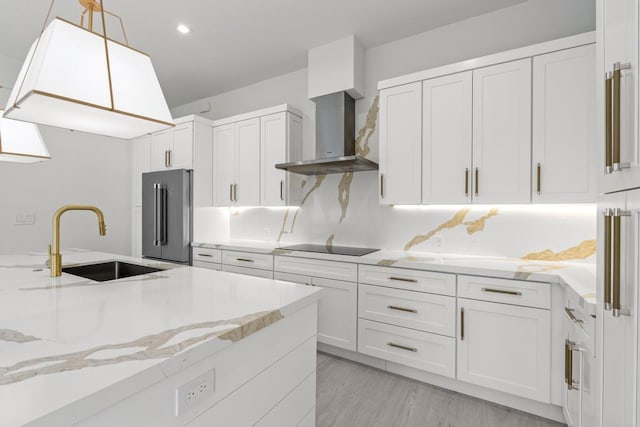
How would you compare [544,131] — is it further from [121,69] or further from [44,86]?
[44,86]

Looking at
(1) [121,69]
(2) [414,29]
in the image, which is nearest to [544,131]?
(2) [414,29]

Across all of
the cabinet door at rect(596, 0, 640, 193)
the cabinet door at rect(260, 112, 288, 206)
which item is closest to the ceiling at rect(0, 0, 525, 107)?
the cabinet door at rect(260, 112, 288, 206)

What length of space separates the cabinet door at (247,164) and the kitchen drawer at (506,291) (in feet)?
7.36

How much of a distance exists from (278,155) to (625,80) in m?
2.78

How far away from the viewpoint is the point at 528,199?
209cm

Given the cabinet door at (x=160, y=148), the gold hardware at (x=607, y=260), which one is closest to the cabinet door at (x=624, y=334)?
the gold hardware at (x=607, y=260)

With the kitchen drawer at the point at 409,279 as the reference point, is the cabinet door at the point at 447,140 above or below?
above

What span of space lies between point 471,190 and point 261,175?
6.91 ft

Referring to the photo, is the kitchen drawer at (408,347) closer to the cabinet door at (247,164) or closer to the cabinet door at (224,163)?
the cabinet door at (247,164)

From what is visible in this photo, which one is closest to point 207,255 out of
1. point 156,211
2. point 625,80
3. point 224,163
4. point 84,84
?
point 156,211

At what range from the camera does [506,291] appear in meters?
1.90

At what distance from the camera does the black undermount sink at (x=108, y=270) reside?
189 cm

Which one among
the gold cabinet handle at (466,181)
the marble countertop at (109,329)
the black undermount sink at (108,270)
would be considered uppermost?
the gold cabinet handle at (466,181)

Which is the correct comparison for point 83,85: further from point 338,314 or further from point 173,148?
point 173,148
